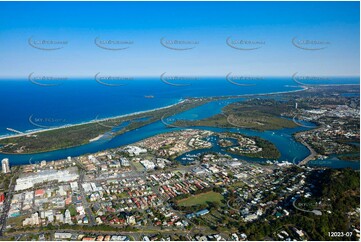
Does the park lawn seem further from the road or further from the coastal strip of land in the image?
the coastal strip of land

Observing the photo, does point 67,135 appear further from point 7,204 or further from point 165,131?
point 7,204

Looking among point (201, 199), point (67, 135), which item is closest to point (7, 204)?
point (201, 199)

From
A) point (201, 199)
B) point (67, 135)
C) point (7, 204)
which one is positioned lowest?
point (201, 199)

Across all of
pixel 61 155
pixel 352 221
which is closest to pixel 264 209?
pixel 352 221

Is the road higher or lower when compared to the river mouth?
lower

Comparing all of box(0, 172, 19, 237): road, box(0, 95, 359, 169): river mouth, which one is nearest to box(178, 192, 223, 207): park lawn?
box(0, 95, 359, 169): river mouth

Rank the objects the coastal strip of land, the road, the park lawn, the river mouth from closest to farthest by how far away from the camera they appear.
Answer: the road, the park lawn, the river mouth, the coastal strip of land

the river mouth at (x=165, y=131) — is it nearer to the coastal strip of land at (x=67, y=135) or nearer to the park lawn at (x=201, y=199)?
the coastal strip of land at (x=67, y=135)

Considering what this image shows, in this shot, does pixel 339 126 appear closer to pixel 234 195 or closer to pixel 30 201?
pixel 234 195
